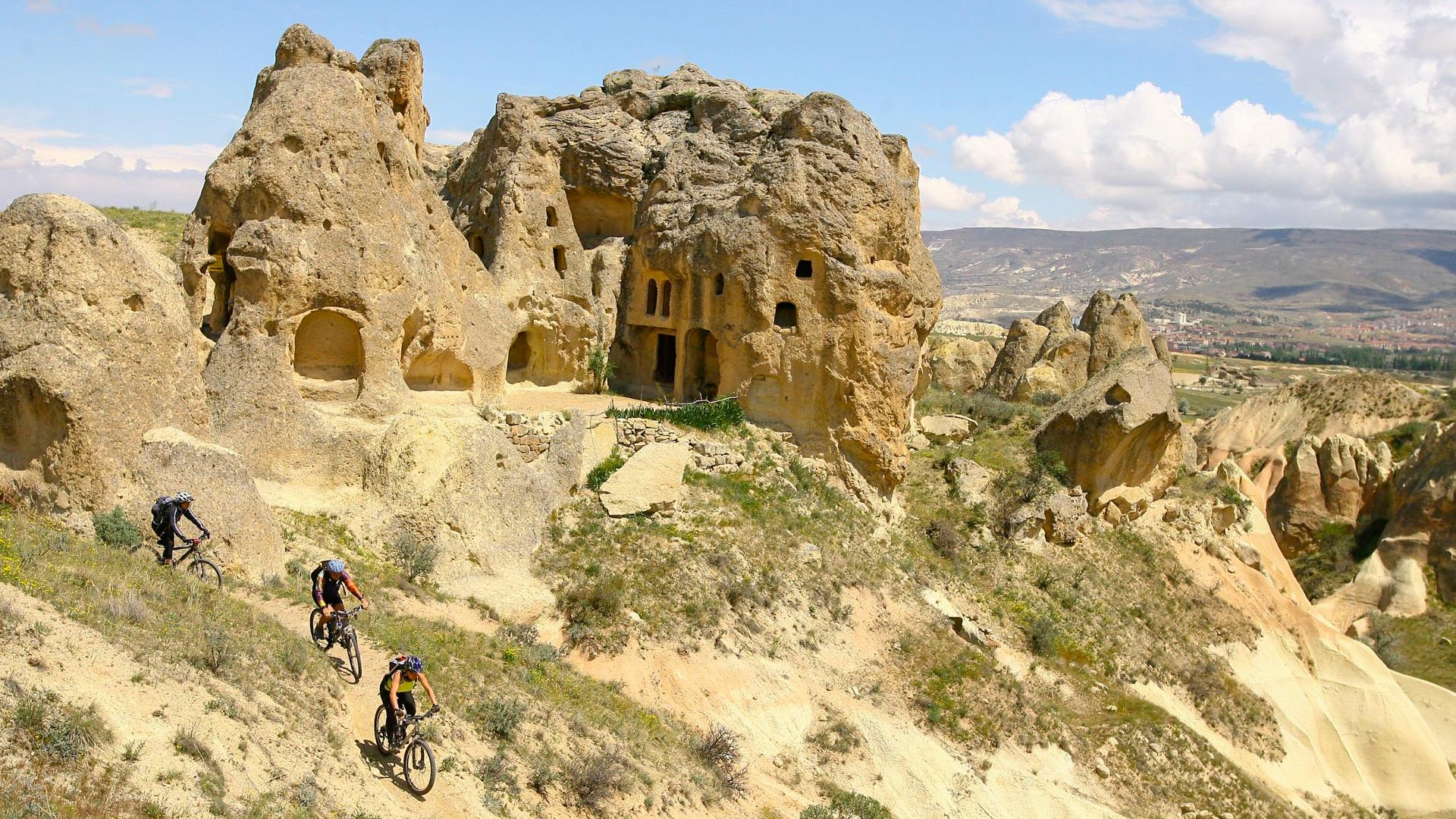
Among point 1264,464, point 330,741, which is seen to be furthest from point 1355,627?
point 330,741

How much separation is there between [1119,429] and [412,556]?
18.6 m

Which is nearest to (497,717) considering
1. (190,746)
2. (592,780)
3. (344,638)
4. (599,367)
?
(592,780)

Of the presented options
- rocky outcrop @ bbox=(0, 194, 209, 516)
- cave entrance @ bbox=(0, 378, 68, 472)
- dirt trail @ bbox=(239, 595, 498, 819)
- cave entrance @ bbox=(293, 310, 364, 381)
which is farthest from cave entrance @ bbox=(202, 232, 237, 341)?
dirt trail @ bbox=(239, 595, 498, 819)

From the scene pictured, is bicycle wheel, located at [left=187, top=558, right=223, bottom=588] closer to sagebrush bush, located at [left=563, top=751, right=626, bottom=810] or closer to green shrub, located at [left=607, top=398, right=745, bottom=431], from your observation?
sagebrush bush, located at [left=563, top=751, right=626, bottom=810]

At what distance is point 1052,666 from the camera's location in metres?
21.4

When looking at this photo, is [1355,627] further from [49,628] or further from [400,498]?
[49,628]

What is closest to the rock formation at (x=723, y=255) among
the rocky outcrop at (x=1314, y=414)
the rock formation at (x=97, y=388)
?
the rock formation at (x=97, y=388)

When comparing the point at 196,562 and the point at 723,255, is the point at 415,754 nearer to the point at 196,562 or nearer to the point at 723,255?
the point at 196,562

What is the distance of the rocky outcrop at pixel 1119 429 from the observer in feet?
87.7

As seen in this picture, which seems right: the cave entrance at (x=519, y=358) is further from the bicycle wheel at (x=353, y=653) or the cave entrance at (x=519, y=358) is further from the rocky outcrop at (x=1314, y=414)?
the rocky outcrop at (x=1314, y=414)

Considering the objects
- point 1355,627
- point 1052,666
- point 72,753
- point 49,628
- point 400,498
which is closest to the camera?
point 72,753

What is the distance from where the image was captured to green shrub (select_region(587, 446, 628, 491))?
63.7ft

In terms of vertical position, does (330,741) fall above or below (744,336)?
below

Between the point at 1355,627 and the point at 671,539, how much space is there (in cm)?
2447
